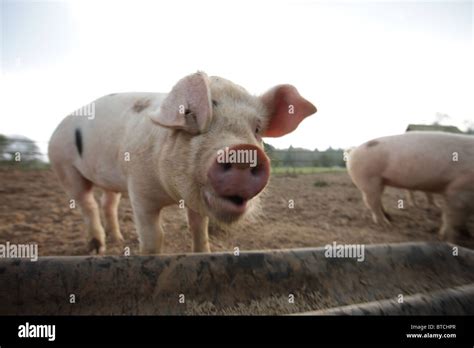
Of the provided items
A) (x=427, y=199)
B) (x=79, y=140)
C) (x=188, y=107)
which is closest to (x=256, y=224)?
(x=79, y=140)

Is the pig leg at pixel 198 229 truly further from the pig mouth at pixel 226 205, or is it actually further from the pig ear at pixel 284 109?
the pig mouth at pixel 226 205

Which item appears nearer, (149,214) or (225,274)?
(225,274)

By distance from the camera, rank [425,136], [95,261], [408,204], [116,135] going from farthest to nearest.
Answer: [408,204]
[425,136]
[116,135]
[95,261]

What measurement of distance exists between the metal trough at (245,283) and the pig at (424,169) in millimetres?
2483

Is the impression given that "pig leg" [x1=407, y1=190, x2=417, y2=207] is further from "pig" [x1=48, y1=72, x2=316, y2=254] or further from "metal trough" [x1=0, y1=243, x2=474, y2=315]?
"pig" [x1=48, y1=72, x2=316, y2=254]

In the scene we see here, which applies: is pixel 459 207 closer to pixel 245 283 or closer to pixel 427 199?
pixel 427 199

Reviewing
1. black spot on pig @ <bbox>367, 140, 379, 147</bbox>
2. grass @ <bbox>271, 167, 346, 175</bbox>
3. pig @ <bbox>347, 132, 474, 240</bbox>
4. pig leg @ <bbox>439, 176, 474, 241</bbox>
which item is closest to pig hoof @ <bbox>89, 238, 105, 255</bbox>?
pig @ <bbox>347, 132, 474, 240</bbox>

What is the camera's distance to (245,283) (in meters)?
1.96

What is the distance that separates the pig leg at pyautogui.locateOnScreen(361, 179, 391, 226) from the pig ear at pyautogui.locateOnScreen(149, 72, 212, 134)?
4.29 m

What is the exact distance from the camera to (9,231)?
4.07 metres
